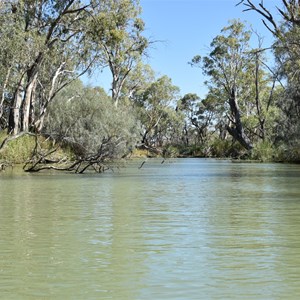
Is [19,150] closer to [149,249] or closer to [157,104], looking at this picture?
[149,249]

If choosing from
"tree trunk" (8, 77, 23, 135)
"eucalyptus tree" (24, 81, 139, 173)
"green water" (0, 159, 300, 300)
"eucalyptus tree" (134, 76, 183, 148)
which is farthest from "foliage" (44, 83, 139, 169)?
"eucalyptus tree" (134, 76, 183, 148)

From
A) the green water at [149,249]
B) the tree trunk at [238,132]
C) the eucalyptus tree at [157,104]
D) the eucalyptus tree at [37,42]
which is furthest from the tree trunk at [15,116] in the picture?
the eucalyptus tree at [157,104]

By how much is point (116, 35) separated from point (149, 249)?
25.5m

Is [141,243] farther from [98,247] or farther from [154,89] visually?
[154,89]

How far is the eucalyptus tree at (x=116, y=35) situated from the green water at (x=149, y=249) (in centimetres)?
1995

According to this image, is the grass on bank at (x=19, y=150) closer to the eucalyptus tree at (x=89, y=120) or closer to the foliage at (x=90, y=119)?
the eucalyptus tree at (x=89, y=120)

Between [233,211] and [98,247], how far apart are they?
4308mm

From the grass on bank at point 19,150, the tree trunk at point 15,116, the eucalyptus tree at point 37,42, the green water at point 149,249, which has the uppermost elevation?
the eucalyptus tree at point 37,42

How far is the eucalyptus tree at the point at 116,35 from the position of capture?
3112 centimetres

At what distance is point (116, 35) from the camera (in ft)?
102

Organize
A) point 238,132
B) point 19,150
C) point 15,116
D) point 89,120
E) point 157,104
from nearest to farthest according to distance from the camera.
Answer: point 19,150, point 15,116, point 89,120, point 238,132, point 157,104

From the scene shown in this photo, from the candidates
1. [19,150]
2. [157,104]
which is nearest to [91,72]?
[19,150]

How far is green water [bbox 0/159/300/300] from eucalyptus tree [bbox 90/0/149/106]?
19.9 m

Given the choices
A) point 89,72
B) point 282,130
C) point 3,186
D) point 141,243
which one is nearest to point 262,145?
point 282,130
